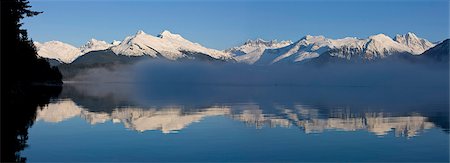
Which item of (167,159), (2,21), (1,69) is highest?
(2,21)

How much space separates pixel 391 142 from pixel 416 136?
514 centimetres

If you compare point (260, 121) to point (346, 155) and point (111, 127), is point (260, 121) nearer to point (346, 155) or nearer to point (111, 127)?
point (111, 127)

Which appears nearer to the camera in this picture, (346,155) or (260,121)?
(346,155)

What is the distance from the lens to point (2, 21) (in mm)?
51406

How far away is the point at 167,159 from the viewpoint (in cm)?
3108

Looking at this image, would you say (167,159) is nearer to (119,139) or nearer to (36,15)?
(119,139)

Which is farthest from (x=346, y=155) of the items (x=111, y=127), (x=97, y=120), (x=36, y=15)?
(x=36, y=15)

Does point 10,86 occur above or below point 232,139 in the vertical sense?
above

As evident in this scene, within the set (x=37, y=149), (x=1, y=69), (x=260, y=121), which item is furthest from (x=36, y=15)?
(x=37, y=149)

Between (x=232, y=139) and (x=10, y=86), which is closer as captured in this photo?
(x=232, y=139)

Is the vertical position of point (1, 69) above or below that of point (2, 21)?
below

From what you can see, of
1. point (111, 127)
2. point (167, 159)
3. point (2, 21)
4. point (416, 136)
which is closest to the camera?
point (167, 159)

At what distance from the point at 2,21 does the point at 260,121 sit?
83.9 ft

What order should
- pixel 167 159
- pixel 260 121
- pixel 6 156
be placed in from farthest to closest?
pixel 260 121 < pixel 167 159 < pixel 6 156
